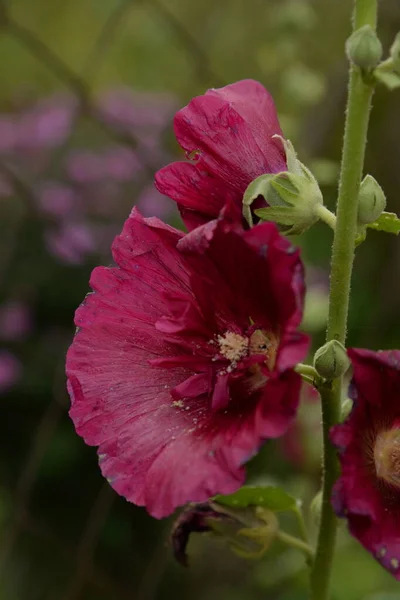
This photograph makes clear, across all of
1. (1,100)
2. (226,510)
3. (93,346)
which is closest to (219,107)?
(93,346)

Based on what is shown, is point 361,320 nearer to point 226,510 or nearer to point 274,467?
point 274,467

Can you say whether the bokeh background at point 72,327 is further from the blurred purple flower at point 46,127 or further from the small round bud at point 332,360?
the small round bud at point 332,360

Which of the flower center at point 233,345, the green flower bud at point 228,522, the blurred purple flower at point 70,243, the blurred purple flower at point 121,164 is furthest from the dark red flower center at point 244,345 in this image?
the blurred purple flower at point 121,164

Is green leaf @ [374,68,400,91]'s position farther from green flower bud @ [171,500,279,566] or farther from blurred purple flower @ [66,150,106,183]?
blurred purple flower @ [66,150,106,183]

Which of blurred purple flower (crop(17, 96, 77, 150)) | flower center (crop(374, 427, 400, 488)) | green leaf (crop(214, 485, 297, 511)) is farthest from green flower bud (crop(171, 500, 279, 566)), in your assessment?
blurred purple flower (crop(17, 96, 77, 150))

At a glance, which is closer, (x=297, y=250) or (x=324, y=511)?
(x=297, y=250)

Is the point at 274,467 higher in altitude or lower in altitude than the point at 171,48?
lower
